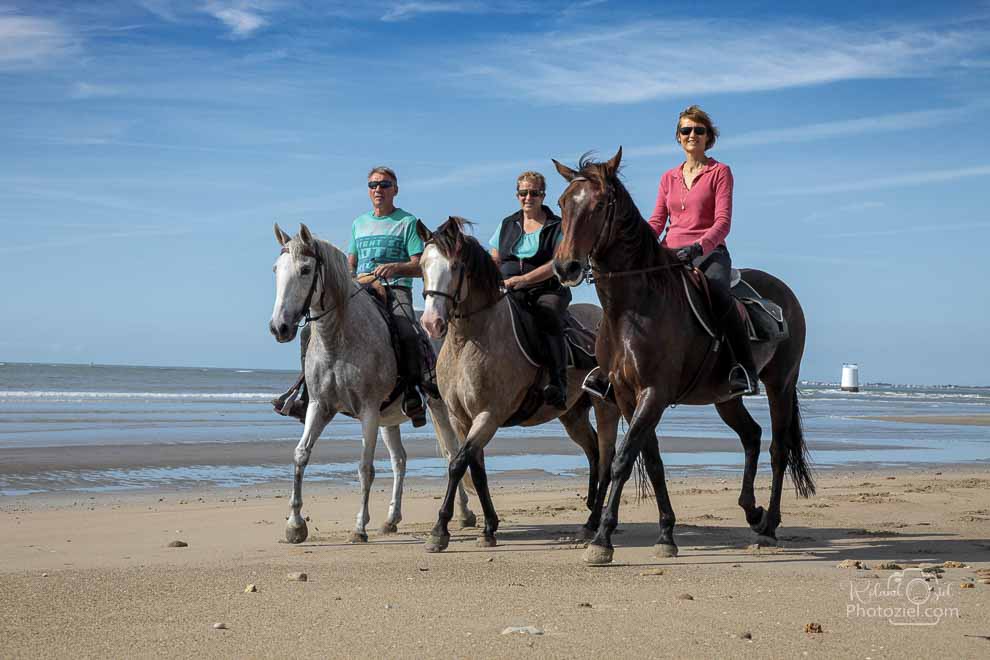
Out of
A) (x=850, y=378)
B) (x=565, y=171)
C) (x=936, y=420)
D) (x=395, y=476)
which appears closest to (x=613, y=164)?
(x=565, y=171)

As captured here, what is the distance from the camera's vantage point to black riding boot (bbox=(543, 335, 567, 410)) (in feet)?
25.5

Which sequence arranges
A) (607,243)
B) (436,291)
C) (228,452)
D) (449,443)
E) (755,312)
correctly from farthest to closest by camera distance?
(228,452) < (449,443) < (755,312) < (436,291) < (607,243)

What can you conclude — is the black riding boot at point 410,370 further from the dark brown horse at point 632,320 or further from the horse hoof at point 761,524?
the horse hoof at point 761,524

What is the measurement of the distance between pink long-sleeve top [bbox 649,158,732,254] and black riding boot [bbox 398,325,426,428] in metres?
2.20

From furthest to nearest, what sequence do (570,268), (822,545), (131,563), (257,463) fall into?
(257,463)
(822,545)
(131,563)
(570,268)

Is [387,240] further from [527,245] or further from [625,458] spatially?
[625,458]

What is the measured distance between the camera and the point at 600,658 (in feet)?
13.7

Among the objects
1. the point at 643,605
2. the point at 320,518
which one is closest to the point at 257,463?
the point at 320,518

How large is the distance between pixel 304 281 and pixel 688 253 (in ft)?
9.28

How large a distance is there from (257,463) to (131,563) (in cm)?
863

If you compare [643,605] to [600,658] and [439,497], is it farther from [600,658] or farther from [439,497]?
[439,497]

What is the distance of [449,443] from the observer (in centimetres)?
923

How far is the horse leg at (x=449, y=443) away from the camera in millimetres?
8961

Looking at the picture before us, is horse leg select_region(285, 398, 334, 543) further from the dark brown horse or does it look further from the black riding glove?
the black riding glove
